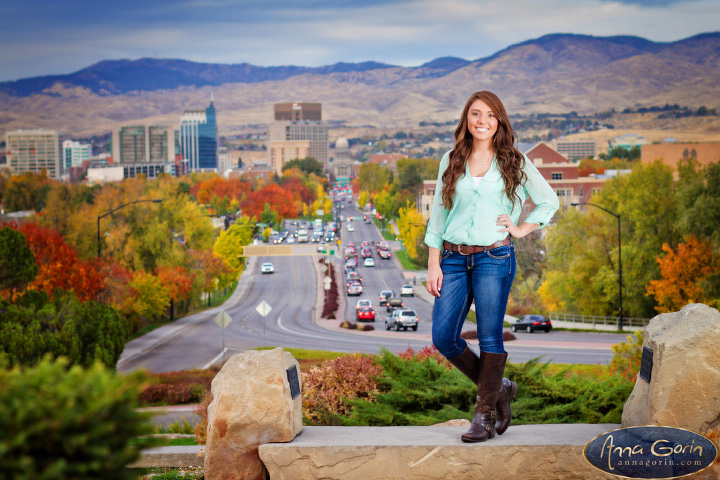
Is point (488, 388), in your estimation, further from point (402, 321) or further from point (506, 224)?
point (402, 321)

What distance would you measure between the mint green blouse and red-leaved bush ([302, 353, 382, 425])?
3.70 meters

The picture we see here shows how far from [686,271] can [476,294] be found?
127ft

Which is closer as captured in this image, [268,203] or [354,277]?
[354,277]

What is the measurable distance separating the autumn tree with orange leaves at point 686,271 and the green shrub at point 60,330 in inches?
1066

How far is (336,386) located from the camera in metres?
10.0

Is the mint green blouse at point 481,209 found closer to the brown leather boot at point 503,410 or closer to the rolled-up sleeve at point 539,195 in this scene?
the rolled-up sleeve at point 539,195

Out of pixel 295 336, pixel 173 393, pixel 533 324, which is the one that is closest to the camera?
pixel 173 393

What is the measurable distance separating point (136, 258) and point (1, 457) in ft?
177

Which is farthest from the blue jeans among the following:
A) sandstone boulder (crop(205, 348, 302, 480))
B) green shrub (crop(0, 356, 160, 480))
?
green shrub (crop(0, 356, 160, 480))

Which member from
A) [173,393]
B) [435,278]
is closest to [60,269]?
[173,393]

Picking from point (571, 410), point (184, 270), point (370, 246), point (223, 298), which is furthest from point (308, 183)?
point (571, 410)

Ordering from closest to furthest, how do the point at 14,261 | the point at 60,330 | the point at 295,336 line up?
the point at 60,330 → the point at 14,261 → the point at 295,336

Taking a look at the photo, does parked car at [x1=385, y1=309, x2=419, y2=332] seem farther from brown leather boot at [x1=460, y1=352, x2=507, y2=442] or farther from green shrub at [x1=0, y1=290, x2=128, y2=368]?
brown leather boot at [x1=460, y1=352, x2=507, y2=442]

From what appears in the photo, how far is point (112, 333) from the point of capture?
1105 inches
